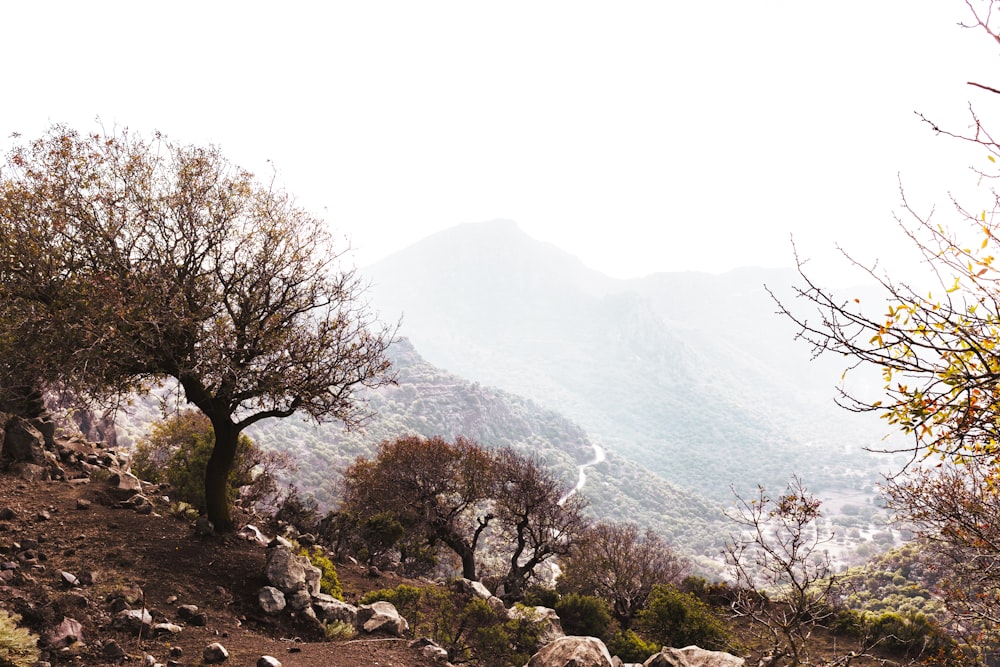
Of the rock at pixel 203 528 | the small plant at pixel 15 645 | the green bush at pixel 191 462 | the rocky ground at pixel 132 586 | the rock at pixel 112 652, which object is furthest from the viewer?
the green bush at pixel 191 462

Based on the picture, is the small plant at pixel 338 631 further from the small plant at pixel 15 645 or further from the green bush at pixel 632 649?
the green bush at pixel 632 649

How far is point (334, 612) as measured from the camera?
11219 mm

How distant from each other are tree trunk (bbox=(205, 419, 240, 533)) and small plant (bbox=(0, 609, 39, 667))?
5689 mm

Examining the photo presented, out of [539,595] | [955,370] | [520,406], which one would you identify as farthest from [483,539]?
[520,406]

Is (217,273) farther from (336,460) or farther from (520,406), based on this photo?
(520,406)

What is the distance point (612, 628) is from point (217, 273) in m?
21.0

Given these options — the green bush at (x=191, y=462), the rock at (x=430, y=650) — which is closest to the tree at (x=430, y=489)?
the green bush at (x=191, y=462)

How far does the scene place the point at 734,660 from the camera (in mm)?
11094

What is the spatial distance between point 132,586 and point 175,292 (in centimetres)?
565

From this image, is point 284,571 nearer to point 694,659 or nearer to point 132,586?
point 132,586

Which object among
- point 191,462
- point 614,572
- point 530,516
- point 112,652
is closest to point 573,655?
point 112,652

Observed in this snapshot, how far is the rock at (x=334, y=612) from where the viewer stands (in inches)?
439

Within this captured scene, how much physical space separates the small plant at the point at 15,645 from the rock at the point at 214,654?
2.18 metres

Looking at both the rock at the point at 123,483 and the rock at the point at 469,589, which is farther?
the rock at the point at 469,589
